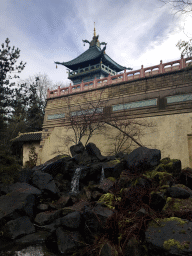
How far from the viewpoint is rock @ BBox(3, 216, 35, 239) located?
202 inches

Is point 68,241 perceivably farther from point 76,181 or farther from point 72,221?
point 76,181

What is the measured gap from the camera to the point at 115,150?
1255 cm

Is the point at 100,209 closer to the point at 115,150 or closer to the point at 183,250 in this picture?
the point at 183,250

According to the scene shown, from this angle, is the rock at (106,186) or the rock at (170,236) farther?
the rock at (106,186)

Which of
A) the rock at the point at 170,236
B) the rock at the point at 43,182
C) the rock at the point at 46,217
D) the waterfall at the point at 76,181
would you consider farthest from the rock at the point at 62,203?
the rock at the point at 170,236

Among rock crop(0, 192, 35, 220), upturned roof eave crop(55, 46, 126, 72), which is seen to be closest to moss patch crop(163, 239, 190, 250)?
rock crop(0, 192, 35, 220)

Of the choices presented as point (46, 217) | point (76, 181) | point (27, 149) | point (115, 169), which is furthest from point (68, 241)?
point (27, 149)

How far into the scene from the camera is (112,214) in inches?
180

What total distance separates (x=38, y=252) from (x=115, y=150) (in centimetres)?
858

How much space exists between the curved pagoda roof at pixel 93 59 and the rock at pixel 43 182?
686 inches

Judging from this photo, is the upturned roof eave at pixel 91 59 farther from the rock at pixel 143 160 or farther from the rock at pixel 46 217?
the rock at pixel 46 217

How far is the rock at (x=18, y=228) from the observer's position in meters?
5.14

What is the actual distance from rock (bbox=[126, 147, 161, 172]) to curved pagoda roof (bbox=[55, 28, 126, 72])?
17.3 meters

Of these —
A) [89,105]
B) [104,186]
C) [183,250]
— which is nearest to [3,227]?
[104,186]
